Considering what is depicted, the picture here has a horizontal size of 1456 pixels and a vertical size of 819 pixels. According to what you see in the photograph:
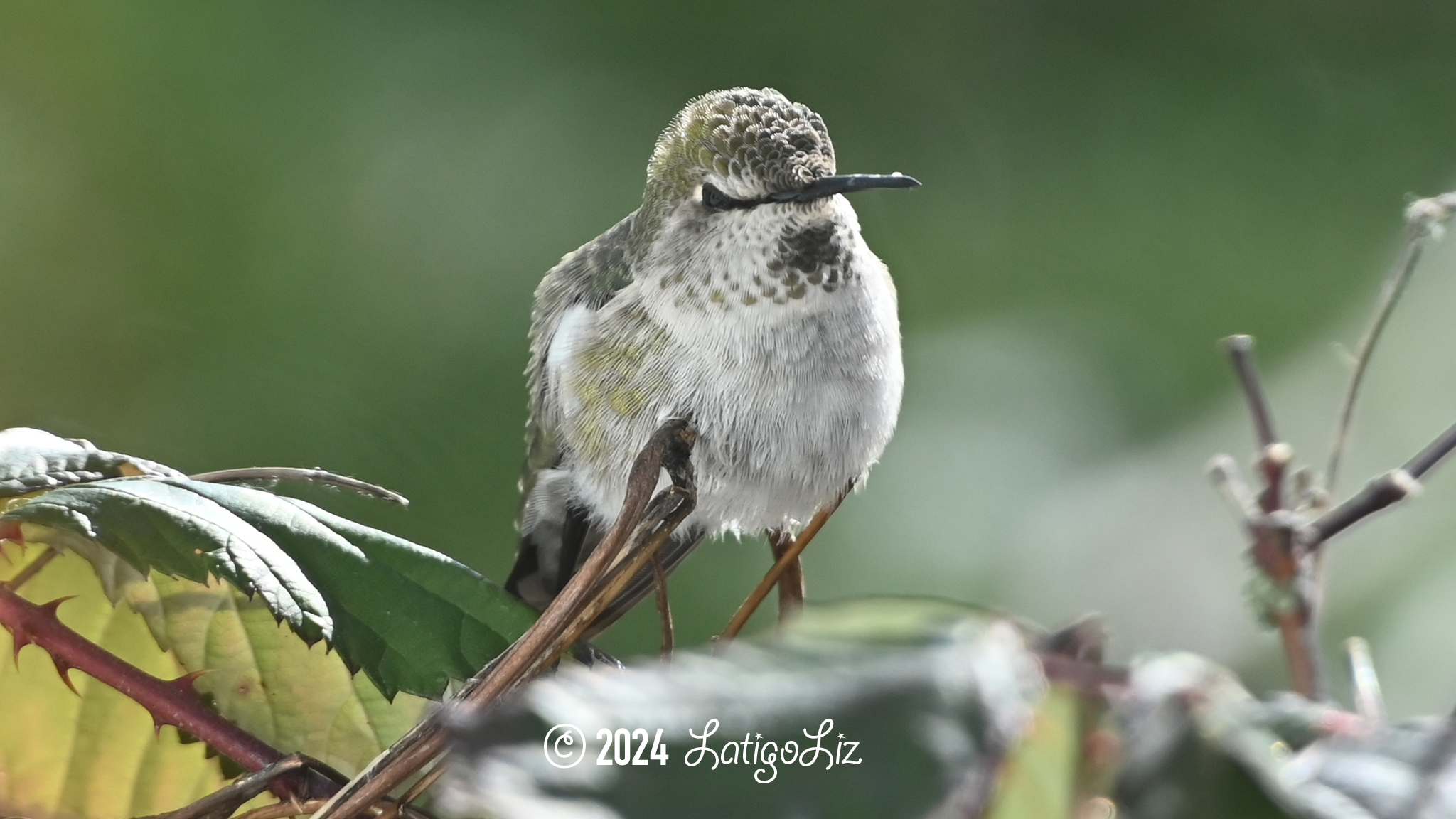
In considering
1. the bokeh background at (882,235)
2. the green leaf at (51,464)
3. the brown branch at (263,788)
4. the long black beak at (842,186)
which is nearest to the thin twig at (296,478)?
the green leaf at (51,464)

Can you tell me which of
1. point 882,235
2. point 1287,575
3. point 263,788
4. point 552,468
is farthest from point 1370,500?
point 882,235

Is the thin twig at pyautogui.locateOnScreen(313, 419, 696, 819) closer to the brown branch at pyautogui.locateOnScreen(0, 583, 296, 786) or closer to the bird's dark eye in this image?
the brown branch at pyautogui.locateOnScreen(0, 583, 296, 786)

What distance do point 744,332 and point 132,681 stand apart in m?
0.50

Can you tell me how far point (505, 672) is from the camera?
54 centimetres

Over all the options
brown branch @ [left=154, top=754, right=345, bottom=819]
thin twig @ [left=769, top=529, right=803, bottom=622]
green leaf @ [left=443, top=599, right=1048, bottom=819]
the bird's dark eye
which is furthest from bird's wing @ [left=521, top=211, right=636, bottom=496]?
green leaf @ [left=443, top=599, right=1048, bottom=819]

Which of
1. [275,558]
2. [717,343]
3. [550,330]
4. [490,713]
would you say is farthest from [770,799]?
[550,330]

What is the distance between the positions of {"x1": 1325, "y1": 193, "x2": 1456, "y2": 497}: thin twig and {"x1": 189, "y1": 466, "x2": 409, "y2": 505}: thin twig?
0.43m

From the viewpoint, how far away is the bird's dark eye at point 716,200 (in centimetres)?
95

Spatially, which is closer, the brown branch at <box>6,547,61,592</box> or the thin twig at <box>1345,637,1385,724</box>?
the thin twig at <box>1345,637,1385,724</box>

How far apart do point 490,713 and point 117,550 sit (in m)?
0.32

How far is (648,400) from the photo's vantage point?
969 millimetres

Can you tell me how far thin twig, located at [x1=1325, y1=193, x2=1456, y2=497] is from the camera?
0.46 metres

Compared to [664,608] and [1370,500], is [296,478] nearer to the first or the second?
[664,608]

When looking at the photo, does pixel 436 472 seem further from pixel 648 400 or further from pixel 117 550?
pixel 117 550
